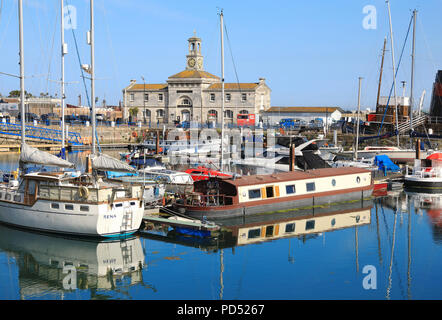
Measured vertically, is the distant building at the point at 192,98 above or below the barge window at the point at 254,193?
above

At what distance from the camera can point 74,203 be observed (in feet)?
78.8

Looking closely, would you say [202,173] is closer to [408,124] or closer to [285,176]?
[285,176]

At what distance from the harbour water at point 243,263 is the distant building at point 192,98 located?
58.9 meters

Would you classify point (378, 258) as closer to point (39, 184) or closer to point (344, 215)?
point (344, 215)

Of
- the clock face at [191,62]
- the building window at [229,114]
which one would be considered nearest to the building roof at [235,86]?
the building window at [229,114]

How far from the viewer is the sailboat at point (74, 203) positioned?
24.0 metres

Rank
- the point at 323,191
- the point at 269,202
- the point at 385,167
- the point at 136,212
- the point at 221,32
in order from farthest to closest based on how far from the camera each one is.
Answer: the point at 385,167, the point at 221,32, the point at 323,191, the point at 269,202, the point at 136,212

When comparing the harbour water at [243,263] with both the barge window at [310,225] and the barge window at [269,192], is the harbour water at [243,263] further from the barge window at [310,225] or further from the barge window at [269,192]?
the barge window at [269,192]

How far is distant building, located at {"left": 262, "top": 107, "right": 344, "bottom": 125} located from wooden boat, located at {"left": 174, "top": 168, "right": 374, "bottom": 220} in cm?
5594

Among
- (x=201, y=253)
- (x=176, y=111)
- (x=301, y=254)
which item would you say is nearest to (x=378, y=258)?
(x=301, y=254)

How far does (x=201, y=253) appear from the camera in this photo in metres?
23.6

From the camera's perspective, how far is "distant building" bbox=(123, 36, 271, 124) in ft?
289

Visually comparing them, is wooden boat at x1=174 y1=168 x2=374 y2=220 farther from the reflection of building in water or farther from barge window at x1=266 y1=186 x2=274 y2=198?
the reflection of building in water
